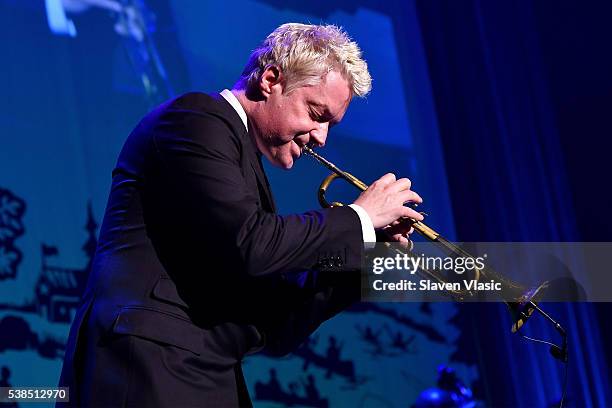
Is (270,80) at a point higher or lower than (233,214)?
higher

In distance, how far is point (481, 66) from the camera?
4254mm

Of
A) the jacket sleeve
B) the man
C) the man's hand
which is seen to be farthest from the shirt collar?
the man's hand

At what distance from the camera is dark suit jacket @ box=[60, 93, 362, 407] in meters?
1.55

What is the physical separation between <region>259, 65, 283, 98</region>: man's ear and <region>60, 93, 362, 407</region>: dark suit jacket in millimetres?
174

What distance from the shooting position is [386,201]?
1.73 meters

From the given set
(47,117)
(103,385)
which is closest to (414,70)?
(47,117)

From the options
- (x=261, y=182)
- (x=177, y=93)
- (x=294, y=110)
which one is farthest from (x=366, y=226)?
(x=177, y=93)

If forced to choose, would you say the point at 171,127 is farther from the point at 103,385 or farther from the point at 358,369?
the point at 358,369

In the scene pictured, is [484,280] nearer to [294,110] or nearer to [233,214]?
[294,110]

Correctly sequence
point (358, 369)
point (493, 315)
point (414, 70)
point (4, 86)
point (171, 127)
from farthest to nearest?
point (414, 70), point (493, 315), point (358, 369), point (4, 86), point (171, 127)

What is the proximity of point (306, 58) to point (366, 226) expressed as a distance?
463mm

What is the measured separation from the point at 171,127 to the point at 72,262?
173 centimetres

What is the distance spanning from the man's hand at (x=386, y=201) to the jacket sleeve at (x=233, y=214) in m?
0.06

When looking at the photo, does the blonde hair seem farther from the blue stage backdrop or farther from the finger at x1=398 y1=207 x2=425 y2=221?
the blue stage backdrop
